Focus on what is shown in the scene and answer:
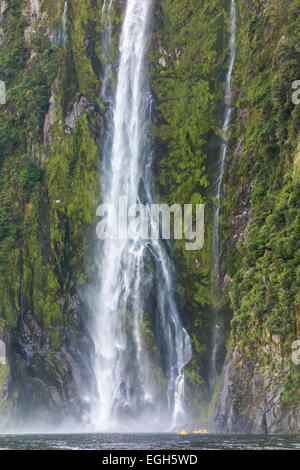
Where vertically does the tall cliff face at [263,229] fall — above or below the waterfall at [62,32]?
below

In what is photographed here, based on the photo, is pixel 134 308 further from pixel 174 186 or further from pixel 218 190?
pixel 218 190

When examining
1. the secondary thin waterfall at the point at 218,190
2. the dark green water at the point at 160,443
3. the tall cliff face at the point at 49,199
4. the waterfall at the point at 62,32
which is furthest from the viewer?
the waterfall at the point at 62,32

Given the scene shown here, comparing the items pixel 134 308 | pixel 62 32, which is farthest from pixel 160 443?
pixel 62 32

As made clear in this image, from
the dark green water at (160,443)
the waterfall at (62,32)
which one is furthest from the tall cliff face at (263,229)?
the waterfall at (62,32)

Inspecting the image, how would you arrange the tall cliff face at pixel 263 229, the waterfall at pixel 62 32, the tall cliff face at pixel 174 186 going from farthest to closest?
the waterfall at pixel 62 32, the tall cliff face at pixel 174 186, the tall cliff face at pixel 263 229

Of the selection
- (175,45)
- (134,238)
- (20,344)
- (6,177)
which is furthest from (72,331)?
(175,45)

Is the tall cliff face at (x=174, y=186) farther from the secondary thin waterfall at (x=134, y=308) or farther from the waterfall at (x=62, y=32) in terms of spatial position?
the secondary thin waterfall at (x=134, y=308)

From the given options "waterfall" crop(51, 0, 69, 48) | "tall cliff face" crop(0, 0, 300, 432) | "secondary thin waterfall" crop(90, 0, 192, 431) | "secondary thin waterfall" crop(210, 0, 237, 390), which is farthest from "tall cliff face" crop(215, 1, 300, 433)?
"waterfall" crop(51, 0, 69, 48)
